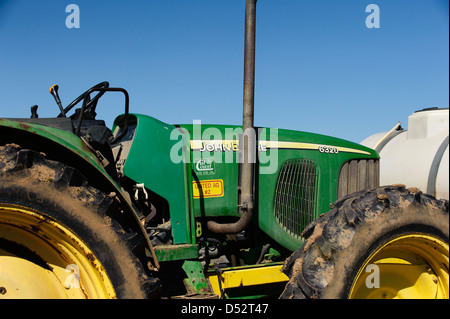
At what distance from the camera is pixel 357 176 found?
4.51 meters

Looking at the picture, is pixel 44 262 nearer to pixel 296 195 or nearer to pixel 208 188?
pixel 208 188

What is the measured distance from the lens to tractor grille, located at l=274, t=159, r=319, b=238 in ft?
13.2

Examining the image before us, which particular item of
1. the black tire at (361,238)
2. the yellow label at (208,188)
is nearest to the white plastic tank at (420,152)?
the black tire at (361,238)

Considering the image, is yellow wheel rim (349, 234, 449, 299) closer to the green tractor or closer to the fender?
the green tractor

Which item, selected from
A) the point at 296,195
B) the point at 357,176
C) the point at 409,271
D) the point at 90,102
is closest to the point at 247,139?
the point at 296,195

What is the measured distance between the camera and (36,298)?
253 centimetres

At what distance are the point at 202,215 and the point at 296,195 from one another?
0.98 m

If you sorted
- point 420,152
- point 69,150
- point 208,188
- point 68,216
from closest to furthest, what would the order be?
Answer: point 68,216
point 69,150
point 208,188
point 420,152

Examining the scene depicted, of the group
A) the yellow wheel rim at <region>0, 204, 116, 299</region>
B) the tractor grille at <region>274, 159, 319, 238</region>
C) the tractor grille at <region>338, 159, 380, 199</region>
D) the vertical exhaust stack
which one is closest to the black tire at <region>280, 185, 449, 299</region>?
the vertical exhaust stack

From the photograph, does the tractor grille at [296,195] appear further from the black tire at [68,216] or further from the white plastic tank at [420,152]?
the black tire at [68,216]

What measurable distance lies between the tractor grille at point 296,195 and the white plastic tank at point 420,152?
3.88 feet

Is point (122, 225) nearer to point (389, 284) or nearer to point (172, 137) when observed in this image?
point (172, 137)

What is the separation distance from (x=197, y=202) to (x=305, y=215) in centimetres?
113

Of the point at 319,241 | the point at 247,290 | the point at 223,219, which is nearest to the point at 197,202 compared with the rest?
the point at 223,219
